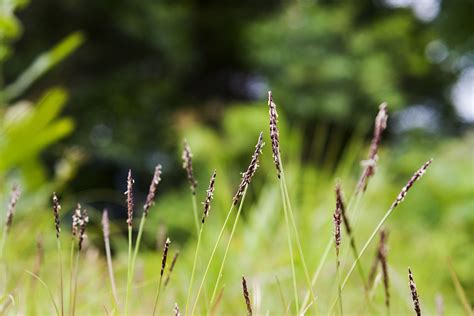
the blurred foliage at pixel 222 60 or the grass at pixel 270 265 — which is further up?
the blurred foliage at pixel 222 60

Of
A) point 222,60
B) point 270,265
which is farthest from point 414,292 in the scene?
point 222,60

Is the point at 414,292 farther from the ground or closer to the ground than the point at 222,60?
closer to the ground

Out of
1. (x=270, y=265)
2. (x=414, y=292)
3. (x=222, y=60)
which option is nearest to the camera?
(x=414, y=292)

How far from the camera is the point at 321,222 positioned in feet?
6.96

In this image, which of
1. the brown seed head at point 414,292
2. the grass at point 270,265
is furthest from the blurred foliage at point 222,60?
the brown seed head at point 414,292

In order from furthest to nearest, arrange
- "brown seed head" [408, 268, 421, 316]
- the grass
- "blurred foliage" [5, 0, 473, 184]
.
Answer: "blurred foliage" [5, 0, 473, 184], the grass, "brown seed head" [408, 268, 421, 316]

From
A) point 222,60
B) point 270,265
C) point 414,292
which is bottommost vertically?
point 414,292

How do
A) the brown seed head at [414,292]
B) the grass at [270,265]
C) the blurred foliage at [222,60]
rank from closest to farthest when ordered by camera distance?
the brown seed head at [414,292] < the grass at [270,265] < the blurred foliage at [222,60]

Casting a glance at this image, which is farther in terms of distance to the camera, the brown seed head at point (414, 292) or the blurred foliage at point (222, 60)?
the blurred foliage at point (222, 60)

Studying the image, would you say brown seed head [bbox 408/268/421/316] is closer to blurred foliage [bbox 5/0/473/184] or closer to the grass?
the grass

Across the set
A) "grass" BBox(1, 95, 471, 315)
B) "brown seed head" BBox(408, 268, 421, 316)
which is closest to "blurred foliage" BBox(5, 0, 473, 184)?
"grass" BBox(1, 95, 471, 315)

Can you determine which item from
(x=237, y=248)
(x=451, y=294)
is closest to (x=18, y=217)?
(x=237, y=248)

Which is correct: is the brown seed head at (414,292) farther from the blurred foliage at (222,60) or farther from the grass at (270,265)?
the blurred foliage at (222,60)

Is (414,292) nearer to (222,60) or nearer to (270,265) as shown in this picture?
(270,265)
